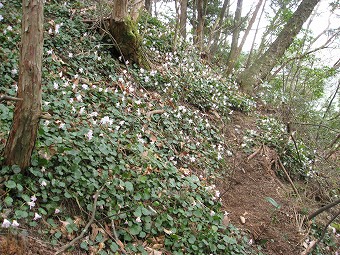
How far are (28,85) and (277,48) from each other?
8423mm

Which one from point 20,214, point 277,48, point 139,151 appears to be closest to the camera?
point 20,214

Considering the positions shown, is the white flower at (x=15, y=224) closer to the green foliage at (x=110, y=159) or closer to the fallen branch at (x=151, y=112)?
the green foliage at (x=110, y=159)

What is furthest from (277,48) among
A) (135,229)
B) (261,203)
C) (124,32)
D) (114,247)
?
(114,247)

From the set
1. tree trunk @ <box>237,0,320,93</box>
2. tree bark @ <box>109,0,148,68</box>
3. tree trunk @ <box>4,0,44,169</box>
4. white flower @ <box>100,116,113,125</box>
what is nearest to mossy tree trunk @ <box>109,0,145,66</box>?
tree bark @ <box>109,0,148,68</box>

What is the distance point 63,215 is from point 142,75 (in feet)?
12.4

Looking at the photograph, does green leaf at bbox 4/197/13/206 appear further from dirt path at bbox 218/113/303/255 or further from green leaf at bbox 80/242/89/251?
dirt path at bbox 218/113/303/255

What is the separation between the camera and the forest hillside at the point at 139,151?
2527 millimetres

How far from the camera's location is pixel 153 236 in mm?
3084

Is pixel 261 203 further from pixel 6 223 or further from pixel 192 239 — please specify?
pixel 6 223

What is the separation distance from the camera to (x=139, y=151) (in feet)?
12.7

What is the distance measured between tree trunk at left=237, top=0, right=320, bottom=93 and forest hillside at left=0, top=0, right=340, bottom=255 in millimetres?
1067

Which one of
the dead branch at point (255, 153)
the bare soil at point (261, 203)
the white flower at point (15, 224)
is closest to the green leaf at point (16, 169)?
the white flower at point (15, 224)

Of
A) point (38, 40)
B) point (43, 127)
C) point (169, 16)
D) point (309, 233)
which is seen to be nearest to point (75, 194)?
point (43, 127)

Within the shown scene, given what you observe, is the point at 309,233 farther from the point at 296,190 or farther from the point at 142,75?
the point at 142,75
